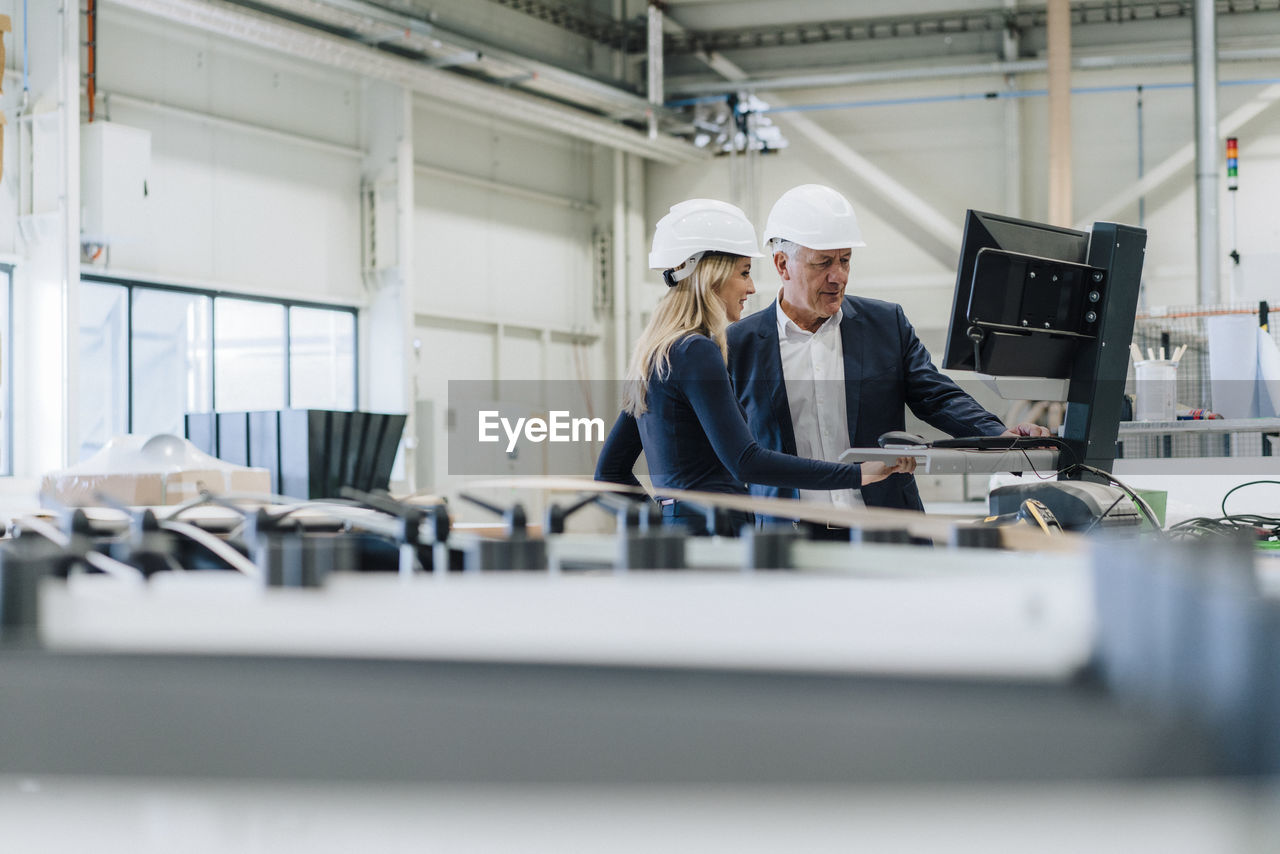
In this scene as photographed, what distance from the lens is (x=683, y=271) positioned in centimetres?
230

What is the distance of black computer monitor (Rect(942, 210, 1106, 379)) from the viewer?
2.09 meters

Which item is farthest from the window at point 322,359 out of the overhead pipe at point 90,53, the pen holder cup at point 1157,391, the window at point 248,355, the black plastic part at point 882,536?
the black plastic part at point 882,536

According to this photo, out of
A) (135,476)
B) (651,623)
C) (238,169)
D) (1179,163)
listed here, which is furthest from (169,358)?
(651,623)

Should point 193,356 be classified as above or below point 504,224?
below

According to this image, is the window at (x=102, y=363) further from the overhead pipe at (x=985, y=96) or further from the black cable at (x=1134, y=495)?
the black cable at (x=1134, y=495)

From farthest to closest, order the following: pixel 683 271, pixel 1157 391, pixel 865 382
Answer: pixel 1157 391
pixel 865 382
pixel 683 271

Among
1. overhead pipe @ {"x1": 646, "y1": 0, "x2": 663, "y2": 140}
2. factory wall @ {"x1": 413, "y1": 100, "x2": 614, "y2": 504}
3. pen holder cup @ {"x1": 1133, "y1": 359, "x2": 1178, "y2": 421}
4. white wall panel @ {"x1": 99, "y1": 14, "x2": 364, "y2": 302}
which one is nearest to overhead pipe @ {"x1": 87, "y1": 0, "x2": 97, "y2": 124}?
white wall panel @ {"x1": 99, "y1": 14, "x2": 364, "y2": 302}

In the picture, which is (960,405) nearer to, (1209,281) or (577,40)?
(1209,281)

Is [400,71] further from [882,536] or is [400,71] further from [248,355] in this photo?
[882,536]

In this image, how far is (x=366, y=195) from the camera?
7.94m

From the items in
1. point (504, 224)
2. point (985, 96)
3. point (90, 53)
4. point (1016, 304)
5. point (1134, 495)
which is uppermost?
point (985, 96)

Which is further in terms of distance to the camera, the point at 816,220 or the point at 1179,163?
the point at 1179,163

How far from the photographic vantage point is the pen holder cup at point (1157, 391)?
10.8 feet

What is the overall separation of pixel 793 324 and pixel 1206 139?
623cm
